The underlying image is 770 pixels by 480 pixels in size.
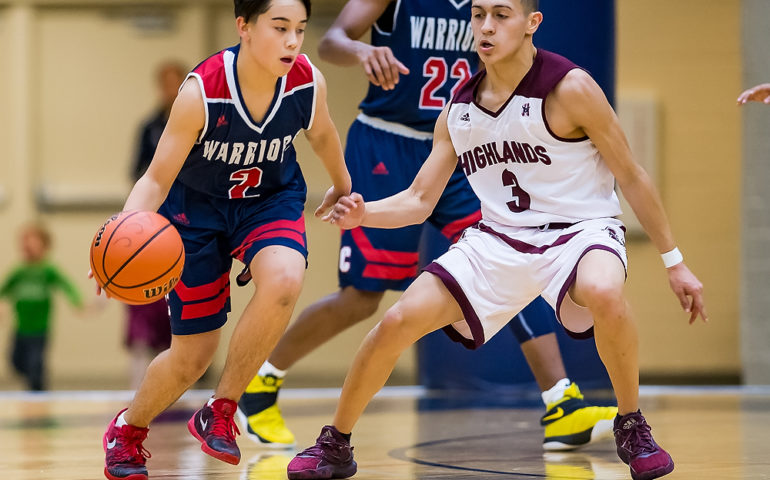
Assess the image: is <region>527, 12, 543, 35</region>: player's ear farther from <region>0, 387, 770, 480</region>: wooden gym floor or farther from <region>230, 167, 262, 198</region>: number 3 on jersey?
<region>0, 387, 770, 480</region>: wooden gym floor

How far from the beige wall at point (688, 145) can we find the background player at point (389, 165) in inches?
168

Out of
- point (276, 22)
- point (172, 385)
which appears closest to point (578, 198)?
point (276, 22)

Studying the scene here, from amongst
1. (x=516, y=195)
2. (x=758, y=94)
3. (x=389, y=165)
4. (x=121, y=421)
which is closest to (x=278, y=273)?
(x=121, y=421)

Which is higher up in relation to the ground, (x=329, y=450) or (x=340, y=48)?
(x=340, y=48)

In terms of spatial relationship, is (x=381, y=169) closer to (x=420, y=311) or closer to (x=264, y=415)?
(x=264, y=415)

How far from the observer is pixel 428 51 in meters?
4.70

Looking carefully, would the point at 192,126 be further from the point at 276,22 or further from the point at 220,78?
the point at 276,22

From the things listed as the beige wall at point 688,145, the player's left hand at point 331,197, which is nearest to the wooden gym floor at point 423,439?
the player's left hand at point 331,197

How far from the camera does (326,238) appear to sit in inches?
354

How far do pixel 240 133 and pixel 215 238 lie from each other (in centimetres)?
39

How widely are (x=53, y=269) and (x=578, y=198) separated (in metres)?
5.31

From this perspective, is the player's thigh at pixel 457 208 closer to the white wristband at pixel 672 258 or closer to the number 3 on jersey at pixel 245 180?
the number 3 on jersey at pixel 245 180

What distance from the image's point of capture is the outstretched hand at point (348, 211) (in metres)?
3.58

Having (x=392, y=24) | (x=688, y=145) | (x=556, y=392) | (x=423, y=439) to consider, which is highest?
(x=392, y=24)
